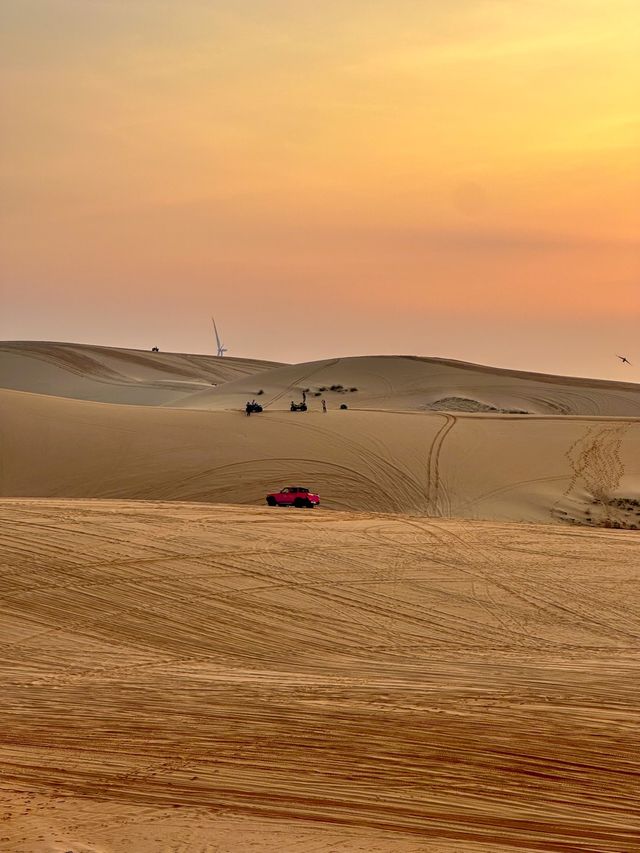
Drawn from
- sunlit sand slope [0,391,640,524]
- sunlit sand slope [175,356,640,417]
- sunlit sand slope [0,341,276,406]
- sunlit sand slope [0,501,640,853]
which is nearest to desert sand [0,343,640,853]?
sunlit sand slope [0,501,640,853]

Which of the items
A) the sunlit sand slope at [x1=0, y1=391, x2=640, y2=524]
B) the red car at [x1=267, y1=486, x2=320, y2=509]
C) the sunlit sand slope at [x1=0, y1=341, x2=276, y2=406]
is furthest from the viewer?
the sunlit sand slope at [x1=0, y1=341, x2=276, y2=406]

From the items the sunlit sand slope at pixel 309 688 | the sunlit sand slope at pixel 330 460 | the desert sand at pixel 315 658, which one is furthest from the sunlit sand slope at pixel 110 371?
the sunlit sand slope at pixel 309 688

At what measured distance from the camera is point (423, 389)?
95250 millimetres

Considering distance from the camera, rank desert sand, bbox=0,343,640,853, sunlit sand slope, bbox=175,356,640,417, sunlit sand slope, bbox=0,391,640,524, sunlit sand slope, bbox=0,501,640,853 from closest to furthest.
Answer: sunlit sand slope, bbox=0,501,640,853
desert sand, bbox=0,343,640,853
sunlit sand slope, bbox=0,391,640,524
sunlit sand slope, bbox=175,356,640,417

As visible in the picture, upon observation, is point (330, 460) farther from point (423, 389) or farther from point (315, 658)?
point (423, 389)

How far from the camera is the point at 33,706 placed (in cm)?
1345

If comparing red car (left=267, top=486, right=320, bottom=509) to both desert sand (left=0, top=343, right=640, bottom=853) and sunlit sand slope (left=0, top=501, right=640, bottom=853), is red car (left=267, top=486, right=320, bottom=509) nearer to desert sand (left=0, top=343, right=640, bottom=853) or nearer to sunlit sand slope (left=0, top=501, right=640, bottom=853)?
desert sand (left=0, top=343, right=640, bottom=853)

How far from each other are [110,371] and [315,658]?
115 metres

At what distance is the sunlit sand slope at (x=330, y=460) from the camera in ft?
132

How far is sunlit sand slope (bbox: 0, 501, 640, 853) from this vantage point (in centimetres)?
964

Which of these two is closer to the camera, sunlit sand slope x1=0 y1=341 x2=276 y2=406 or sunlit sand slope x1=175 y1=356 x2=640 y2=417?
sunlit sand slope x1=175 y1=356 x2=640 y2=417

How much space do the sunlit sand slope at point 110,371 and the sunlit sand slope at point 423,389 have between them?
37.3 feet

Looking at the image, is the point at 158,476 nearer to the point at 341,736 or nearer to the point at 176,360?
the point at 341,736

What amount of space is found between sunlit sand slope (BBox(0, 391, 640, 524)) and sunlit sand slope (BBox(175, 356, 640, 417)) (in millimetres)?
34375
